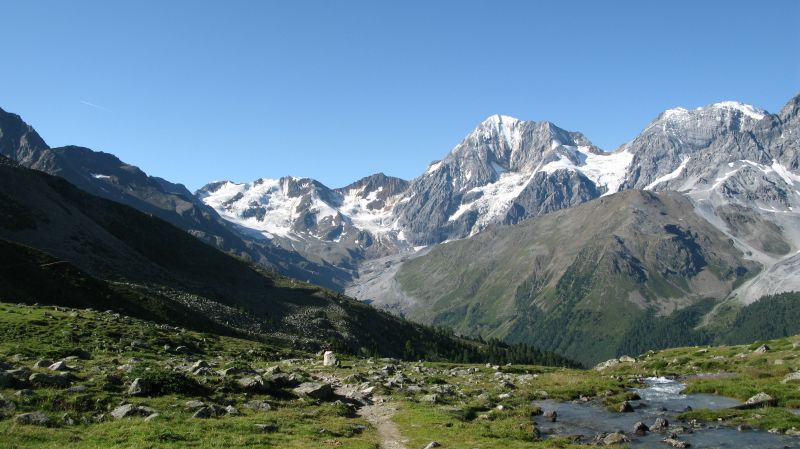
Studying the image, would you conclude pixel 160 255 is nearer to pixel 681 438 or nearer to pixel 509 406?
pixel 509 406

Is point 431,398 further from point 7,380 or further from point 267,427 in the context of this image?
point 7,380

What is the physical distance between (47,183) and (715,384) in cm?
19544

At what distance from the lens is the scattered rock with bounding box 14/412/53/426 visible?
2550 cm

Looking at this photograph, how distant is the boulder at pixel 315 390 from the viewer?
41219 millimetres

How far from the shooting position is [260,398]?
123 ft

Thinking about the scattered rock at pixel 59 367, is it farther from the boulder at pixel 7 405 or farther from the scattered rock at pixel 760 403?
the scattered rock at pixel 760 403

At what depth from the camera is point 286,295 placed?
629 ft

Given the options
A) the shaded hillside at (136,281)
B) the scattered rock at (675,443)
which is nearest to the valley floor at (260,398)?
the scattered rock at (675,443)

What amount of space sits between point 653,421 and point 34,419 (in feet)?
123

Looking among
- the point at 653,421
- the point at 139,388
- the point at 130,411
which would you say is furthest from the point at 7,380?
the point at 653,421

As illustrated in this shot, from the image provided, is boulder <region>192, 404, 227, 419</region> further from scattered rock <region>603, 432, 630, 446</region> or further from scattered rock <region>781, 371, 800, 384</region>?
scattered rock <region>781, 371, 800, 384</region>

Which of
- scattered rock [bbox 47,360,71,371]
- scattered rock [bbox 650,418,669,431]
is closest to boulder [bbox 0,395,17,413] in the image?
scattered rock [bbox 47,360,71,371]

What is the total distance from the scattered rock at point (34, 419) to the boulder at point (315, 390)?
57.9 ft

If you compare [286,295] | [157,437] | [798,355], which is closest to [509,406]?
[157,437]
